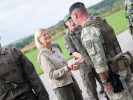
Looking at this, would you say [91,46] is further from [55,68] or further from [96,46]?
[55,68]

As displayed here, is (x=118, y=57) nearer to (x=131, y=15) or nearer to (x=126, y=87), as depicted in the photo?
(x=126, y=87)

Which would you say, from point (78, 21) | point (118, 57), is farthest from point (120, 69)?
point (78, 21)

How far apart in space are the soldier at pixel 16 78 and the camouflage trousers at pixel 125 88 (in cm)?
101

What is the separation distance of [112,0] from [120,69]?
30.7 meters

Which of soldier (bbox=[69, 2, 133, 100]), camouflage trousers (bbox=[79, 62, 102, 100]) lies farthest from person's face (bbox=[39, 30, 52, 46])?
camouflage trousers (bbox=[79, 62, 102, 100])

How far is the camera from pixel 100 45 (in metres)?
2.62

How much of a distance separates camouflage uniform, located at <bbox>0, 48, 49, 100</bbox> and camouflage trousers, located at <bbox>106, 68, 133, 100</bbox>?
1007 mm

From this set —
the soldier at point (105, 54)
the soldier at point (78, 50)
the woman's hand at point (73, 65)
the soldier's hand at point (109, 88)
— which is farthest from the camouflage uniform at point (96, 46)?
the soldier at point (78, 50)

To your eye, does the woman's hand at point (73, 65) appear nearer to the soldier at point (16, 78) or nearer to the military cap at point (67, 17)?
the soldier at point (16, 78)

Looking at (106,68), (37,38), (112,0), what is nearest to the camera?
(106,68)

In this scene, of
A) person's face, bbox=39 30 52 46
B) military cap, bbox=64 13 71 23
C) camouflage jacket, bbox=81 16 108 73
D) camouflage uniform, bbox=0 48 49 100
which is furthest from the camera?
military cap, bbox=64 13 71 23

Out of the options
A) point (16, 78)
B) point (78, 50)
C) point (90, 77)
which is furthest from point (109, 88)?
point (78, 50)

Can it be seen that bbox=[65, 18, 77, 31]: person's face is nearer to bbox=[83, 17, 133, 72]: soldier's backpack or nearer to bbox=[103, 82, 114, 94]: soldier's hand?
bbox=[83, 17, 133, 72]: soldier's backpack

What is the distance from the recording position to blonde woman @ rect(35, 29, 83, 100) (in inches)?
125
